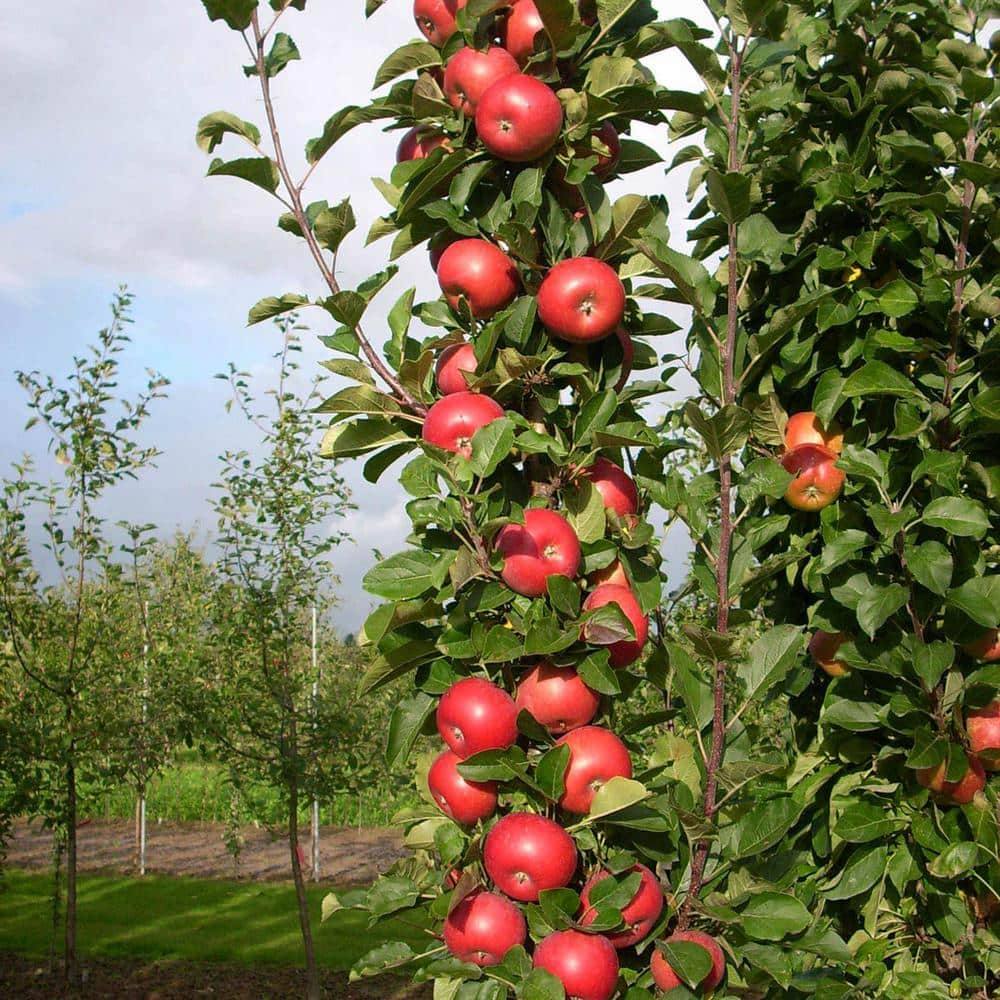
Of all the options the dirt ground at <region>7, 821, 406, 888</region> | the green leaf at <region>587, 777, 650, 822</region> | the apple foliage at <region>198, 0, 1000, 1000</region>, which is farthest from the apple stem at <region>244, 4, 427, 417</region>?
the dirt ground at <region>7, 821, 406, 888</region>

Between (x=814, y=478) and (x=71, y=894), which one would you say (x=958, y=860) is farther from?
(x=71, y=894)

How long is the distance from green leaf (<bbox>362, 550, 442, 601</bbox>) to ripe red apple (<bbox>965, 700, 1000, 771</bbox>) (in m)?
1.17

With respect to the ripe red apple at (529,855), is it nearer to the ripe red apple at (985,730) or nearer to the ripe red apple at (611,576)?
the ripe red apple at (611,576)

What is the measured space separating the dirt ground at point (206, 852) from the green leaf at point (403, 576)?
29.2ft

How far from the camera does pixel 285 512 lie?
632cm

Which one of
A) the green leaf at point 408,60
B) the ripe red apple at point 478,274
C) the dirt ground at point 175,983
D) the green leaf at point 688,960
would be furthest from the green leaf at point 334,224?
the dirt ground at point 175,983

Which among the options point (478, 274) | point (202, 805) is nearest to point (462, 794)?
point (478, 274)

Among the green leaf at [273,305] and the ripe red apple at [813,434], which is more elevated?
the green leaf at [273,305]

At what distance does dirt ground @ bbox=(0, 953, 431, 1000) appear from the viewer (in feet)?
19.7

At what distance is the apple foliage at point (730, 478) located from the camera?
145cm

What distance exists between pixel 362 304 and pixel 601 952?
1.01 meters

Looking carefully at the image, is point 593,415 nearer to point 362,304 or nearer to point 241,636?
point 362,304

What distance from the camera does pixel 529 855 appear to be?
1.34 meters

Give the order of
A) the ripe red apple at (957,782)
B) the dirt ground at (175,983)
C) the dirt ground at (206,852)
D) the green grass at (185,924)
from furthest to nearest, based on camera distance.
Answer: the dirt ground at (206,852) → the green grass at (185,924) → the dirt ground at (175,983) → the ripe red apple at (957,782)
